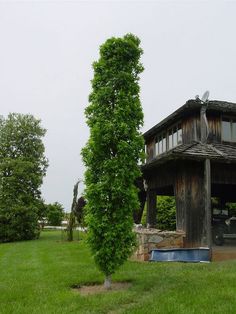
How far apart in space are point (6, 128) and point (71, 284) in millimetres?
29886

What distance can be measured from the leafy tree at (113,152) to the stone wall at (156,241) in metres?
4.34

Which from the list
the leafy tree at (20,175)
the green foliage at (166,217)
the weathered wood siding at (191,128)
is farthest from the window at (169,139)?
the leafy tree at (20,175)

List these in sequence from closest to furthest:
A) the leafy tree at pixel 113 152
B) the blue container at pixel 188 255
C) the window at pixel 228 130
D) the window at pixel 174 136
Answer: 1. the leafy tree at pixel 113 152
2. the blue container at pixel 188 255
3. the window at pixel 228 130
4. the window at pixel 174 136

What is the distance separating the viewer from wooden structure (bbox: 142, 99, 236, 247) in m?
13.6

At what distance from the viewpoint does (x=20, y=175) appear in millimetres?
34531

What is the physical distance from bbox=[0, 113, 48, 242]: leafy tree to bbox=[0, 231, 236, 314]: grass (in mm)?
21269

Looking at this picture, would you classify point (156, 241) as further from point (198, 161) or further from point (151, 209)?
point (151, 209)

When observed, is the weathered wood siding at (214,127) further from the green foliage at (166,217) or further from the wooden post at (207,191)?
the green foliage at (166,217)

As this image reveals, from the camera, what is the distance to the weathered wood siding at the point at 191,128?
1582 cm

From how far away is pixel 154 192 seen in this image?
19.8 meters

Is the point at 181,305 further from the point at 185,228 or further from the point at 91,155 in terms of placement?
the point at 185,228

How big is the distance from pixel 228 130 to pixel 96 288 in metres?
9.53

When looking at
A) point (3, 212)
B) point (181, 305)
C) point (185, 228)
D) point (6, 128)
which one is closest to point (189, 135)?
point (185, 228)

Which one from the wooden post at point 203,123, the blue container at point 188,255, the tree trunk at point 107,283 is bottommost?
the tree trunk at point 107,283
